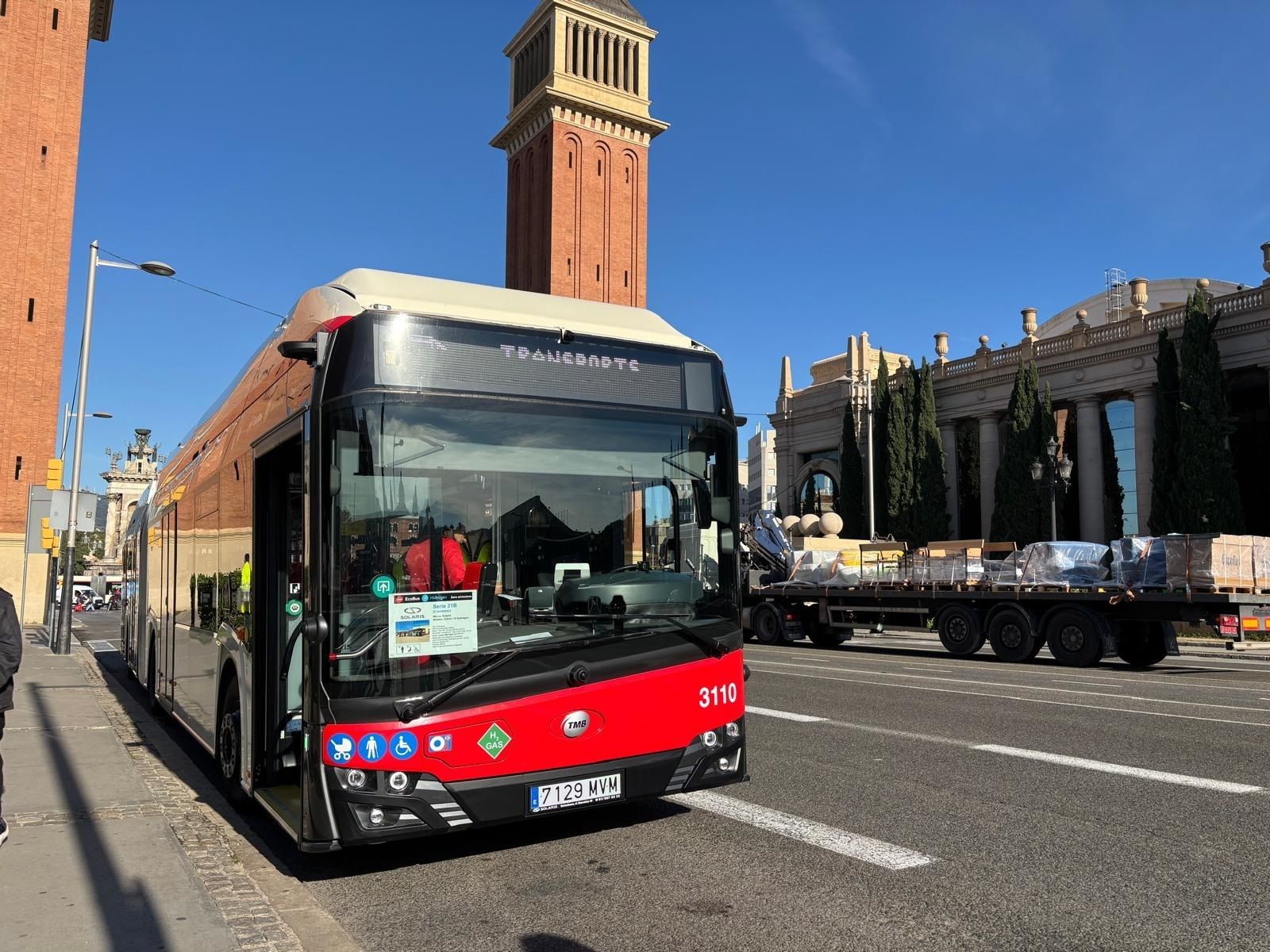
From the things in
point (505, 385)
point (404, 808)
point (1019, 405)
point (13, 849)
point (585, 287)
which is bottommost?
point (13, 849)

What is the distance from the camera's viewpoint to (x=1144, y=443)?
42094 mm

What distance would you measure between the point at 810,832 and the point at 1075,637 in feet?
44.7

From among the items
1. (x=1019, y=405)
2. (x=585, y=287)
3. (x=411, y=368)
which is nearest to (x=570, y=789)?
(x=411, y=368)

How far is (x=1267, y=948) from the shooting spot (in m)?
4.14

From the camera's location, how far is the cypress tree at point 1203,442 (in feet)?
119

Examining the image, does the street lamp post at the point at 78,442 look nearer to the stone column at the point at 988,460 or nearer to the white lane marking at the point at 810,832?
the white lane marking at the point at 810,832

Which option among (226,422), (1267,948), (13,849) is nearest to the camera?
(1267,948)

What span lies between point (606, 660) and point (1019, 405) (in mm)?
43198

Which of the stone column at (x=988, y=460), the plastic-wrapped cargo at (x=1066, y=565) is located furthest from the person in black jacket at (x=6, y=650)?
the stone column at (x=988, y=460)

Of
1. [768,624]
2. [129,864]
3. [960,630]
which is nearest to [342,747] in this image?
[129,864]

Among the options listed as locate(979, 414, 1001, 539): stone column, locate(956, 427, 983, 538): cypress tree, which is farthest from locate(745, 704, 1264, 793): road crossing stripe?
locate(956, 427, 983, 538): cypress tree

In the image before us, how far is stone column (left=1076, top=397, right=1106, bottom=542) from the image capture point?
4438 centimetres

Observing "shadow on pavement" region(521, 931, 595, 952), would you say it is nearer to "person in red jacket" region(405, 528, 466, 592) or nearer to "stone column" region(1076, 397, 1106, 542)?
"person in red jacket" region(405, 528, 466, 592)

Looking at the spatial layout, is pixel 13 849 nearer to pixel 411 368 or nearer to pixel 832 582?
pixel 411 368
